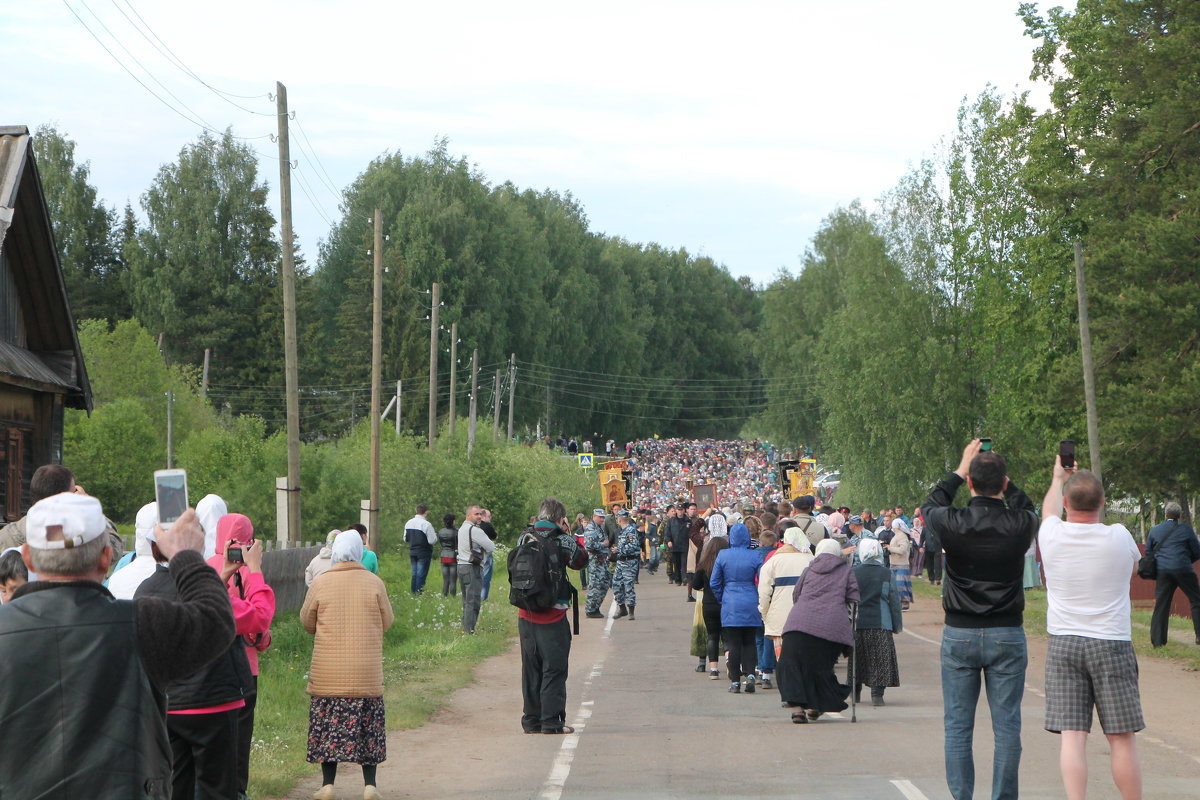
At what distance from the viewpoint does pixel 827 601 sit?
44.9 ft

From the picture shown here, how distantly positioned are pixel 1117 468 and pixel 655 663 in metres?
12.8

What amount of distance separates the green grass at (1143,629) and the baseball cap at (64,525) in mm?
17525

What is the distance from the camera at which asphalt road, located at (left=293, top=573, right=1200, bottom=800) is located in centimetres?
1031

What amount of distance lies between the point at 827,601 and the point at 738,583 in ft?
9.46

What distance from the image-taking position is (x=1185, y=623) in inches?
1082

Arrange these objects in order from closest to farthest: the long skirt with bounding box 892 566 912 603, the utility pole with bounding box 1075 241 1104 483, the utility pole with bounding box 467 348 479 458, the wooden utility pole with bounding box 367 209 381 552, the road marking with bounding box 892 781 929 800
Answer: the road marking with bounding box 892 781 929 800 < the long skirt with bounding box 892 566 912 603 < the utility pole with bounding box 1075 241 1104 483 < the wooden utility pole with bounding box 367 209 381 552 < the utility pole with bounding box 467 348 479 458


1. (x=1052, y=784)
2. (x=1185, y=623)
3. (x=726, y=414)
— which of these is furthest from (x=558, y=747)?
(x=726, y=414)

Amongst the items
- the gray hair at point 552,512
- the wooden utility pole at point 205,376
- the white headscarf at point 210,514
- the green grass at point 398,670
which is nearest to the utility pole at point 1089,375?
the green grass at point 398,670

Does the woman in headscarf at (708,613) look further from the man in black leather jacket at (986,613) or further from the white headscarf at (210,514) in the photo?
the white headscarf at (210,514)

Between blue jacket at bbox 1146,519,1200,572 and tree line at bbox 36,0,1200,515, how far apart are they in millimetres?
5514

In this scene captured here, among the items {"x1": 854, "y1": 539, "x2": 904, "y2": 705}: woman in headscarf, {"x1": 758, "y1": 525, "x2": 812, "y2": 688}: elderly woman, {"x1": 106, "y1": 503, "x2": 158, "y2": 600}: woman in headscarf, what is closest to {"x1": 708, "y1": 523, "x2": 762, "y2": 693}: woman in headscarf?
{"x1": 758, "y1": 525, "x2": 812, "y2": 688}: elderly woman

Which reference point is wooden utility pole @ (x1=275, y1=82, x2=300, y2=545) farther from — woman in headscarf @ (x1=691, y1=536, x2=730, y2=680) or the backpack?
the backpack

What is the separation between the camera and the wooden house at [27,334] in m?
21.5

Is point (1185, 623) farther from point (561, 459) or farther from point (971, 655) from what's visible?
point (561, 459)
